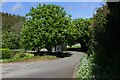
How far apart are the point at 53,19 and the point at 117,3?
107 feet

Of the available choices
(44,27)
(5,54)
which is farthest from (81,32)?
(5,54)

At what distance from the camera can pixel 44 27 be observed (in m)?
43.1

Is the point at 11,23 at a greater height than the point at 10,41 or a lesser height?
greater

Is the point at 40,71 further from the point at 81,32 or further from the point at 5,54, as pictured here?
the point at 81,32

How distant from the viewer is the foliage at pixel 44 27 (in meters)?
42.7

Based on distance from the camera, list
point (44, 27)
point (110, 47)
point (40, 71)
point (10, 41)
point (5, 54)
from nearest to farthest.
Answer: point (110, 47) < point (40, 71) < point (5, 54) < point (44, 27) < point (10, 41)

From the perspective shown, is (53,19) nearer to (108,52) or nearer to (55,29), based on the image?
(55,29)

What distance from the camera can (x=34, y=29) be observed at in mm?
43250

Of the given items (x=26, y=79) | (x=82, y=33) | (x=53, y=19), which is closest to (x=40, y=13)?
(x=53, y=19)

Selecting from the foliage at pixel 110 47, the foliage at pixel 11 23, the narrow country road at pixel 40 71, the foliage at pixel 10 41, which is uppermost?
the foliage at pixel 11 23

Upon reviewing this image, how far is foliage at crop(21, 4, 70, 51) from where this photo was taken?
140 feet

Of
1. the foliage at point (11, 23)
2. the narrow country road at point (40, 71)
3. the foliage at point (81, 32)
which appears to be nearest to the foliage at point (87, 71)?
the narrow country road at point (40, 71)

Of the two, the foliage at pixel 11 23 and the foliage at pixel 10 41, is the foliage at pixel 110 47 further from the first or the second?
the foliage at pixel 11 23

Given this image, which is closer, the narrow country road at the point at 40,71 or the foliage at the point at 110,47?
the foliage at the point at 110,47
